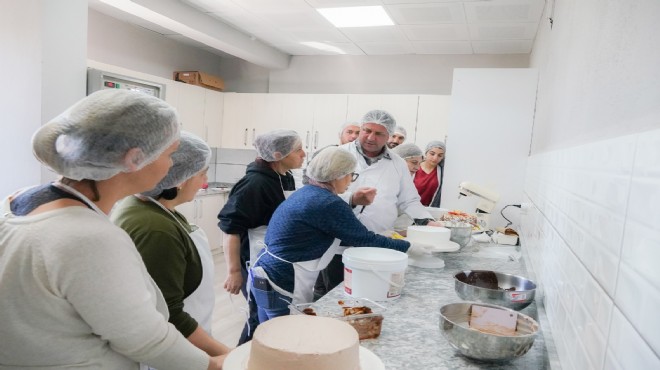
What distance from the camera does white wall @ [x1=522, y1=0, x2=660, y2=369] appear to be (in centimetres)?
64

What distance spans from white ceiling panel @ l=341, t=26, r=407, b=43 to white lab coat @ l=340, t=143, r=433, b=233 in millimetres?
2153

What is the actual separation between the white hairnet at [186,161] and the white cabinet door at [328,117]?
410 centimetres

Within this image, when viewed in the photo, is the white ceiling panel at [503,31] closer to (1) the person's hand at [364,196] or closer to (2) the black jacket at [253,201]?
(1) the person's hand at [364,196]

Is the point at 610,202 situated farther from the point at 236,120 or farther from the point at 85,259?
the point at 236,120

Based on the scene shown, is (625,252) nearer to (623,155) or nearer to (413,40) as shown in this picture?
(623,155)

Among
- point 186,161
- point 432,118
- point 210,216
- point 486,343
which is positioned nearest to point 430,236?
point 486,343

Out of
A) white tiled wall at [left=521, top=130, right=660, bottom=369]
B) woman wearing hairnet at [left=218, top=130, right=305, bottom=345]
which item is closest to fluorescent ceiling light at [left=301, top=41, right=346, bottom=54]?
woman wearing hairnet at [left=218, top=130, right=305, bottom=345]

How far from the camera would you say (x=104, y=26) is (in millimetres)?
4590

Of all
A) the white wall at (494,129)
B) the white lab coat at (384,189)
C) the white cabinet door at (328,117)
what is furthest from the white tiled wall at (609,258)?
the white cabinet door at (328,117)

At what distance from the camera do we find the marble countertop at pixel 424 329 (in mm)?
1163

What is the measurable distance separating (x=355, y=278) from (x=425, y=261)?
619 millimetres

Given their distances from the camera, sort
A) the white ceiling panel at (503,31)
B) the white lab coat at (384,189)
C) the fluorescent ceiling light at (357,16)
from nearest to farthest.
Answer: the white lab coat at (384,189) < the fluorescent ceiling light at (357,16) < the white ceiling panel at (503,31)

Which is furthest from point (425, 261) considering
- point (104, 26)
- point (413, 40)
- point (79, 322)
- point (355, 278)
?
point (104, 26)

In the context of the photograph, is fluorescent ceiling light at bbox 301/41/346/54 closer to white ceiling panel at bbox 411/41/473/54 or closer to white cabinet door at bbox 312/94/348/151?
white cabinet door at bbox 312/94/348/151
